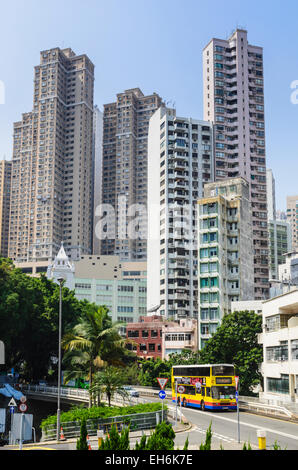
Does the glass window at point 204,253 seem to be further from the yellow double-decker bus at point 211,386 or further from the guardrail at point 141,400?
the yellow double-decker bus at point 211,386

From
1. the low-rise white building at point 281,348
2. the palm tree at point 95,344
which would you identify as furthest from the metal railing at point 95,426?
the low-rise white building at point 281,348

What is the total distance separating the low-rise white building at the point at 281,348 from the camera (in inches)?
1871

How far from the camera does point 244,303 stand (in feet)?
256

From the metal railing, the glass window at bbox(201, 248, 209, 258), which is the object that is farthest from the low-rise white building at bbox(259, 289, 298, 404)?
the glass window at bbox(201, 248, 209, 258)

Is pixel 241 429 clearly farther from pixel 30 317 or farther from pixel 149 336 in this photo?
pixel 149 336

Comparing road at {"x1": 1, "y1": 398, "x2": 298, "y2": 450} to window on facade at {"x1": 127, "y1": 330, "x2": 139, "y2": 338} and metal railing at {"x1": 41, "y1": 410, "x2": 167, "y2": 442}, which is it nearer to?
metal railing at {"x1": 41, "y1": 410, "x2": 167, "y2": 442}

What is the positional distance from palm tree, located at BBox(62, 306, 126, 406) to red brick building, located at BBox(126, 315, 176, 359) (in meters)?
51.9

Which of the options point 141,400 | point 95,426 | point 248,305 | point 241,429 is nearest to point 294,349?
point 141,400

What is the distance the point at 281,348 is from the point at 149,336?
45348 millimetres

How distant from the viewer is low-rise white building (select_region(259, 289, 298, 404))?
47531mm

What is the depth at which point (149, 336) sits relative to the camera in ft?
307

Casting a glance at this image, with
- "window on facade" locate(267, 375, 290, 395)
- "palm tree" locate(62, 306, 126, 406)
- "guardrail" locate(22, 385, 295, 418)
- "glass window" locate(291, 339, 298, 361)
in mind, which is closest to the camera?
"palm tree" locate(62, 306, 126, 406)
